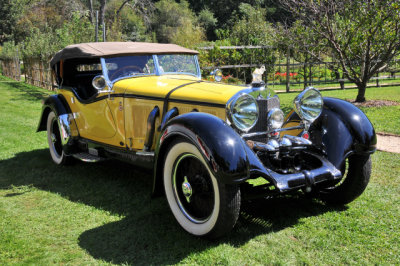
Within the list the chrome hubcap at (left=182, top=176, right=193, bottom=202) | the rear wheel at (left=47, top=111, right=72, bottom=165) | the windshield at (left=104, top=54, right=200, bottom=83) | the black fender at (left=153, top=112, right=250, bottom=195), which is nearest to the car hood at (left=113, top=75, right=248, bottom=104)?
the windshield at (left=104, top=54, right=200, bottom=83)

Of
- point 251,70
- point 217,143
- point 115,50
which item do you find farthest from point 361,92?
point 217,143

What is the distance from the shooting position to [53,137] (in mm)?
5648

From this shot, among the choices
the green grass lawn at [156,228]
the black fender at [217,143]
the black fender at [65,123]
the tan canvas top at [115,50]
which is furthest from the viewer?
the black fender at [65,123]

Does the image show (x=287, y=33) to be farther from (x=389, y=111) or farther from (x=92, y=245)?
(x=92, y=245)

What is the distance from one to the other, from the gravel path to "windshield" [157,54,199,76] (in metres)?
3.41

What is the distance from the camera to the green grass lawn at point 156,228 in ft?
9.41

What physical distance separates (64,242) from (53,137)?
113 inches

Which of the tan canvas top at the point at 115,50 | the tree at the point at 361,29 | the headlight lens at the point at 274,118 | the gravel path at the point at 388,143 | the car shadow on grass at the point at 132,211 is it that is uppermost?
the tree at the point at 361,29

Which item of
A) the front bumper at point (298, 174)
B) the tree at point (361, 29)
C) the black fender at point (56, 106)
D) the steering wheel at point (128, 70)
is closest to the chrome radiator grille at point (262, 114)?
the front bumper at point (298, 174)

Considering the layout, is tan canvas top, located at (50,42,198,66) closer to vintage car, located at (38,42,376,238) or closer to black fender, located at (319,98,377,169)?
vintage car, located at (38,42,376,238)

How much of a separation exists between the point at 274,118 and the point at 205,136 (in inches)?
38.3

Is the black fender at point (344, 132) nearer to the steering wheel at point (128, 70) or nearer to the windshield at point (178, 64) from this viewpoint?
the windshield at point (178, 64)

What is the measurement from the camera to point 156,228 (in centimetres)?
333

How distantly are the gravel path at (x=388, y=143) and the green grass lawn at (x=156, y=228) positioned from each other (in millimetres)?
1206
